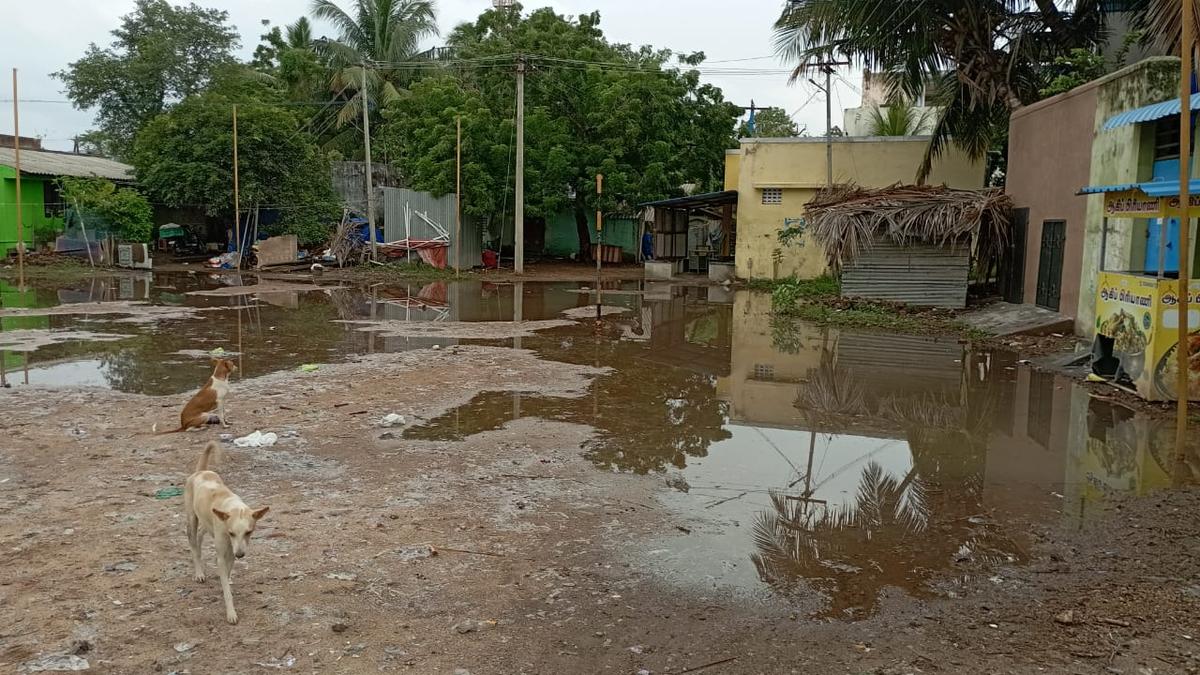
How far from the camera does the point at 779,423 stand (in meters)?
9.04

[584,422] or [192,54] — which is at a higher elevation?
[192,54]

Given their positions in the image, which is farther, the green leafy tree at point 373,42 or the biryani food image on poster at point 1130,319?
the green leafy tree at point 373,42

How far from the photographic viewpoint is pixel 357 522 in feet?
18.3

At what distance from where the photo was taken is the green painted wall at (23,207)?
28406mm

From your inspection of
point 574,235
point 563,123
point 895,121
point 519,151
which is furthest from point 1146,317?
point 574,235

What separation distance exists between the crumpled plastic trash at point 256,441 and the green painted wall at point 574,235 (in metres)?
27.7

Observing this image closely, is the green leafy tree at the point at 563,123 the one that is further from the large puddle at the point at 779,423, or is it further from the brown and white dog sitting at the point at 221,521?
the brown and white dog sitting at the point at 221,521

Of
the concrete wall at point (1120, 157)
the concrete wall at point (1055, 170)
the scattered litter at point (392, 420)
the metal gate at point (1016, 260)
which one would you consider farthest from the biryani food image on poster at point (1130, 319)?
the scattered litter at point (392, 420)

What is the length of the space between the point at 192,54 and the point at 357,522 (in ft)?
122

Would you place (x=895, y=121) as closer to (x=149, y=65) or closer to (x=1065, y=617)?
(x=1065, y=617)

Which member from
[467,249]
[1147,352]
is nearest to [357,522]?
[1147,352]

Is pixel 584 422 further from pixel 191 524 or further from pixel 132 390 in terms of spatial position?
pixel 132 390

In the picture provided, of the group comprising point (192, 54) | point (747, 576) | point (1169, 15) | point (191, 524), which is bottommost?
point (747, 576)

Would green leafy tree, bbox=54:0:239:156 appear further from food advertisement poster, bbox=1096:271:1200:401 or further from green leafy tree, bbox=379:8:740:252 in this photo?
food advertisement poster, bbox=1096:271:1200:401
